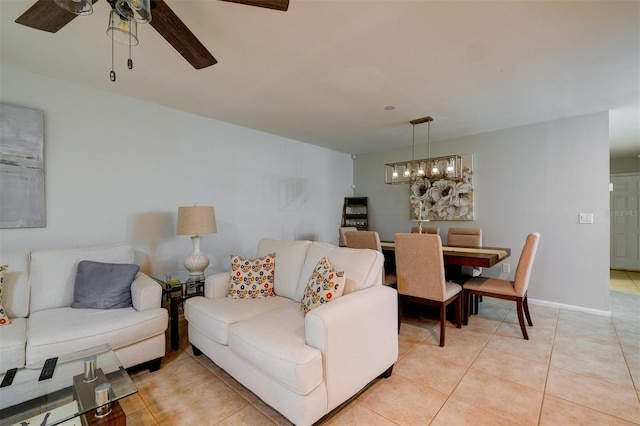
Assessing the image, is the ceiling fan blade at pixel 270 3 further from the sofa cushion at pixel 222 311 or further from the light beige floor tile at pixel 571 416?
the light beige floor tile at pixel 571 416

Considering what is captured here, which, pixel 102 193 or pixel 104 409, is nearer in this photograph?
pixel 104 409

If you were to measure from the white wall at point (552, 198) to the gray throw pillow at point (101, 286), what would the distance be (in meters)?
3.73

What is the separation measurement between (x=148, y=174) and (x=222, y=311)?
1.91m

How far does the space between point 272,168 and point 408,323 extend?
9.17 feet

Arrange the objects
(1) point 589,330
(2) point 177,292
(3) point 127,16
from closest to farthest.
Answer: (3) point 127,16 < (2) point 177,292 < (1) point 589,330

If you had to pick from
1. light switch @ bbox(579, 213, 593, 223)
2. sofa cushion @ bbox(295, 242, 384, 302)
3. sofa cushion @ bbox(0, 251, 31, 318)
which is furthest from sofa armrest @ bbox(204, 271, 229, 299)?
light switch @ bbox(579, 213, 593, 223)

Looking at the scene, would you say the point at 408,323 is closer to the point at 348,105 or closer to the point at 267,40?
the point at 348,105

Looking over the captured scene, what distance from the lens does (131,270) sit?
2359mm

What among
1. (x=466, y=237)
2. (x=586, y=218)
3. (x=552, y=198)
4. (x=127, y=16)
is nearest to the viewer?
(x=127, y=16)

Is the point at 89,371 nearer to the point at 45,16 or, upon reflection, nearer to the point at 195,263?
the point at 195,263

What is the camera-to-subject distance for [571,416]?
1686mm

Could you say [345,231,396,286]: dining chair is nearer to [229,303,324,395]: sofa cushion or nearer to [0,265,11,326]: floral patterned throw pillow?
[229,303,324,395]: sofa cushion

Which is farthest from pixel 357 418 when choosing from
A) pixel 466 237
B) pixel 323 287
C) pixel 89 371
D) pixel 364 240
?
pixel 466 237

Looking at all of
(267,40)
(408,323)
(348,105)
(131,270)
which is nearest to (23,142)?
(131,270)
